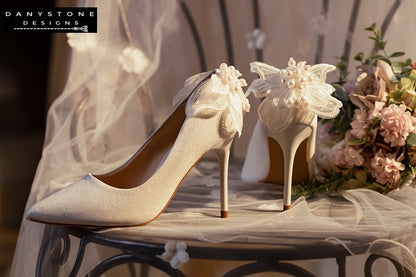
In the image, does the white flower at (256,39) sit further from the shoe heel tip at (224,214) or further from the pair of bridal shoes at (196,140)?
the shoe heel tip at (224,214)

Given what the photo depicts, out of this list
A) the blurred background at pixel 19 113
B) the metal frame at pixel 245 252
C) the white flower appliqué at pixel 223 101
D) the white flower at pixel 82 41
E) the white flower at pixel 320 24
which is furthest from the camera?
the blurred background at pixel 19 113

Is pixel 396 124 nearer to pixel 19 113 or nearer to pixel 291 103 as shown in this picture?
pixel 291 103

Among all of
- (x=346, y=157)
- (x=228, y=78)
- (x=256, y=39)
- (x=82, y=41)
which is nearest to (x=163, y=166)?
(x=228, y=78)

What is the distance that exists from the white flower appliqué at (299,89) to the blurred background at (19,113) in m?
1.64

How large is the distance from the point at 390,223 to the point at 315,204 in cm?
15

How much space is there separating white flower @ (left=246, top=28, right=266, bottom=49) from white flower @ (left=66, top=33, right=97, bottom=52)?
0.45 meters

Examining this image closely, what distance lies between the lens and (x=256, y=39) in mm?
1525

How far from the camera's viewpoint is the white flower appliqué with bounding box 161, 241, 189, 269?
0.79m

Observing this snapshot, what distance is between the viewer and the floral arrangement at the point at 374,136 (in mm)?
986

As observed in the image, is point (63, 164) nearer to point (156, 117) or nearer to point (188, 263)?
point (156, 117)

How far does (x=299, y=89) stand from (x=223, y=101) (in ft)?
0.44

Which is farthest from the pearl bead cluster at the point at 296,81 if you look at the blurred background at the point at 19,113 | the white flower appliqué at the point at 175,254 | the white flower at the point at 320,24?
the blurred background at the point at 19,113

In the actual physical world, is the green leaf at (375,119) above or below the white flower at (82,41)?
below

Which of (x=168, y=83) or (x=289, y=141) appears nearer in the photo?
(x=289, y=141)
